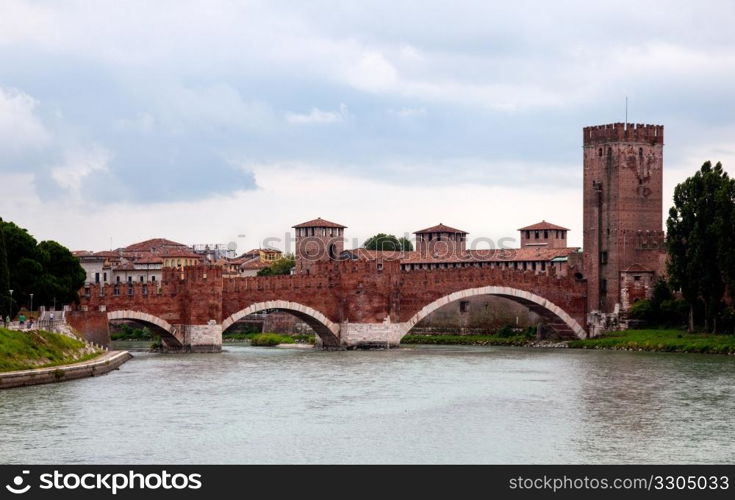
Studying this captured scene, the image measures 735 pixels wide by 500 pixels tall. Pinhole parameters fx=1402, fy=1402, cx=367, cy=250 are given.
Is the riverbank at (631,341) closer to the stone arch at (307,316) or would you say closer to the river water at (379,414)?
the river water at (379,414)

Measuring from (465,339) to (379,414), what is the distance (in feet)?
92.0

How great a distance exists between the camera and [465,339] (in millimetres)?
52906

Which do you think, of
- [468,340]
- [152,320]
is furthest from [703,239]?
[152,320]

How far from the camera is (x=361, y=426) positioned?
23359 mm

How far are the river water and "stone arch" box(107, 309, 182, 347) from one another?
13.0ft

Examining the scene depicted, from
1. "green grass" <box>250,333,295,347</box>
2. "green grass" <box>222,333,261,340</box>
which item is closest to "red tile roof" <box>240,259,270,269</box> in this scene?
"green grass" <box>222,333,261,340</box>

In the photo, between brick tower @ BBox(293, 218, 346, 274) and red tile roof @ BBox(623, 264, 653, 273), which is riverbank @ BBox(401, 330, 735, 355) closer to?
red tile roof @ BBox(623, 264, 653, 273)

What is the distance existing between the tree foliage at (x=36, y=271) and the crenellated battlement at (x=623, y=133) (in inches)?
740

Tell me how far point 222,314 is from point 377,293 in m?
5.78

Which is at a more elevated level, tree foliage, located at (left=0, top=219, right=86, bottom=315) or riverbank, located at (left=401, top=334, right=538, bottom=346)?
tree foliage, located at (left=0, top=219, right=86, bottom=315)

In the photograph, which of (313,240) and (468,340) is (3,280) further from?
(313,240)

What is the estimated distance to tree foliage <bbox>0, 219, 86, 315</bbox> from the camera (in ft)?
127
